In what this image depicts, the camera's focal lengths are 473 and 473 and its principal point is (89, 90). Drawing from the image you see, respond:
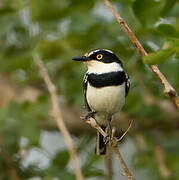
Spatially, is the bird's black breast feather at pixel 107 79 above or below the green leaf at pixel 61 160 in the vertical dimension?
above

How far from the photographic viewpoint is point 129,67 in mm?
3580

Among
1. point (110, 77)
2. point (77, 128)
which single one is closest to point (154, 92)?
point (77, 128)

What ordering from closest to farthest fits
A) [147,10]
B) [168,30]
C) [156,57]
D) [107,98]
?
[156,57], [168,30], [147,10], [107,98]

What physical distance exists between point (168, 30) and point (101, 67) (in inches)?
44.9

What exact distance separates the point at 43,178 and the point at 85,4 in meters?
1.36

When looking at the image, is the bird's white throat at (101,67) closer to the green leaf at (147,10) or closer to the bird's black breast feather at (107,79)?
the bird's black breast feather at (107,79)

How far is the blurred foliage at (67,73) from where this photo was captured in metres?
3.30

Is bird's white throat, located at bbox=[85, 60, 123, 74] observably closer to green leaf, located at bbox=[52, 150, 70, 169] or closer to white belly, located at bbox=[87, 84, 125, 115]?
white belly, located at bbox=[87, 84, 125, 115]

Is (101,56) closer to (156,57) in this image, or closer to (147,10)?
(147,10)

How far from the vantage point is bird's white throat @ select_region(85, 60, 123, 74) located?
288cm

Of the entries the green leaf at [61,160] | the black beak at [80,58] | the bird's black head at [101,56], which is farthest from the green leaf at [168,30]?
the green leaf at [61,160]

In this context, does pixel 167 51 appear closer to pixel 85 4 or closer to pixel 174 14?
pixel 174 14

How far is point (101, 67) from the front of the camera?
2.90m

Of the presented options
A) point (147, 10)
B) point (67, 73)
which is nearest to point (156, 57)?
point (147, 10)
